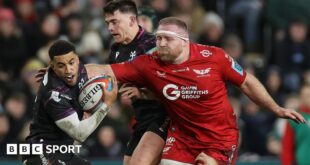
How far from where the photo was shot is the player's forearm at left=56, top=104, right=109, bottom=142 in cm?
1036

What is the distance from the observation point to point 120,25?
11.1 meters

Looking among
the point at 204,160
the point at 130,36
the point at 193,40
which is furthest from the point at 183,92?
the point at 193,40

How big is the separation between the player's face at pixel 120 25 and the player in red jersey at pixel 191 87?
53 cm

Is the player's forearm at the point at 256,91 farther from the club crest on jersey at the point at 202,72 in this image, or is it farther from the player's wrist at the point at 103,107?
the player's wrist at the point at 103,107

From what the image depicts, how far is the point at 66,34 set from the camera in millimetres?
16812

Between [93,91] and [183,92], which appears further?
[183,92]

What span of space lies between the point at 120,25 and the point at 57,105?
1.25m

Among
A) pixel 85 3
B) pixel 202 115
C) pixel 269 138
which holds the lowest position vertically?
pixel 269 138

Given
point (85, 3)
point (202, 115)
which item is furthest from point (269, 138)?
point (202, 115)

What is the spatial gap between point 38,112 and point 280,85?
22.9 feet

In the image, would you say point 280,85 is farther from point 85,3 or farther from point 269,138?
point 85,3

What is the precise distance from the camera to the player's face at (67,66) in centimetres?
1027

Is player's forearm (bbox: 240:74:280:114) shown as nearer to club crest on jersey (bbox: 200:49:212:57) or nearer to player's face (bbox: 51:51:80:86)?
club crest on jersey (bbox: 200:49:212:57)

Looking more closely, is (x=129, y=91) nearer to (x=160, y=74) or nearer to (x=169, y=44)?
(x=160, y=74)
